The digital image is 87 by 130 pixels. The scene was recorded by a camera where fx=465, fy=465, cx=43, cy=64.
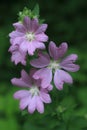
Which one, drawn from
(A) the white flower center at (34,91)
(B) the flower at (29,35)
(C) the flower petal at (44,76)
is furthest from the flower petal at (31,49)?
(A) the white flower center at (34,91)

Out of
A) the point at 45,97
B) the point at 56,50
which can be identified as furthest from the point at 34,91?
the point at 56,50

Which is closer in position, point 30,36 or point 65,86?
point 30,36

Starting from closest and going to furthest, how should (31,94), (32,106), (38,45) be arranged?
(38,45) < (32,106) < (31,94)

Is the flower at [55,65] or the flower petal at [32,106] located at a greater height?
the flower at [55,65]

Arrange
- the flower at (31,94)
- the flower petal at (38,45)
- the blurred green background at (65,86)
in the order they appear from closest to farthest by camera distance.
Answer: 1. the flower petal at (38,45)
2. the flower at (31,94)
3. the blurred green background at (65,86)

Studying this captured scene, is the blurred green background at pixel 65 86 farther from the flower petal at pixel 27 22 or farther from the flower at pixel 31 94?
the flower petal at pixel 27 22

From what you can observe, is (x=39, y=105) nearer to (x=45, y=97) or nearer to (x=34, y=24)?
(x=45, y=97)
